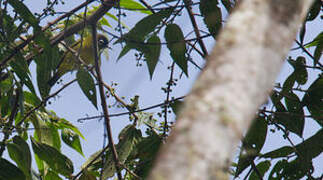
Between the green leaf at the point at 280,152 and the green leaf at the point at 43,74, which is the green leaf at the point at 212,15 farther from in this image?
the green leaf at the point at 43,74

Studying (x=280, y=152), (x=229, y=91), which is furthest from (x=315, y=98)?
(x=229, y=91)

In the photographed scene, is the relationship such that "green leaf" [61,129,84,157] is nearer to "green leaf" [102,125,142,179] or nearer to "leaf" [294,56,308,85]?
"green leaf" [102,125,142,179]

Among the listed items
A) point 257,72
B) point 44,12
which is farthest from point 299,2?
point 44,12

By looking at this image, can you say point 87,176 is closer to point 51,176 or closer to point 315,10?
point 51,176

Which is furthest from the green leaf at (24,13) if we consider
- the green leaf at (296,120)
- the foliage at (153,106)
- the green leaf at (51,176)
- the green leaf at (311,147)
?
the green leaf at (311,147)

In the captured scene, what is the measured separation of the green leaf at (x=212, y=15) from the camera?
1896 millimetres

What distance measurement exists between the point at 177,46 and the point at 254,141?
491 millimetres

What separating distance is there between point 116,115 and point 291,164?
741mm

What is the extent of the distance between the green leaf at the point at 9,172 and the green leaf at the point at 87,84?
41 cm

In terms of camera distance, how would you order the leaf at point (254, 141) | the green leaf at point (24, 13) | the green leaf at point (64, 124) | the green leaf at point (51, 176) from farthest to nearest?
the green leaf at point (64, 124) < the green leaf at point (51, 176) < the leaf at point (254, 141) < the green leaf at point (24, 13)

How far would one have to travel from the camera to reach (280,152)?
1.92m

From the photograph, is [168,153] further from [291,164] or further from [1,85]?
[1,85]

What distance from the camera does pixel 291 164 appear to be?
197 cm

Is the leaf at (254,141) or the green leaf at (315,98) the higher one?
the green leaf at (315,98)
